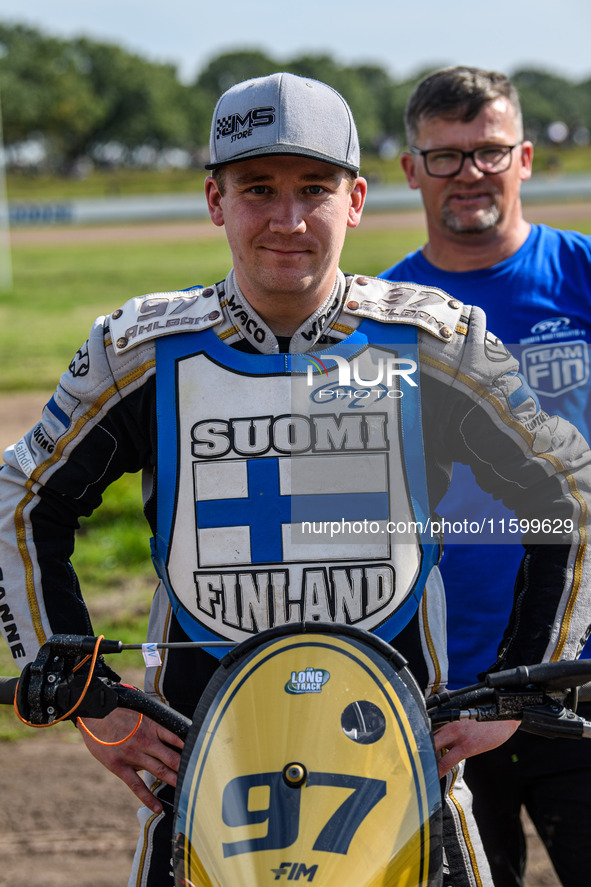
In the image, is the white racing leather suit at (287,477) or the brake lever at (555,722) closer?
the brake lever at (555,722)

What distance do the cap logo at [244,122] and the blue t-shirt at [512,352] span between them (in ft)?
4.95

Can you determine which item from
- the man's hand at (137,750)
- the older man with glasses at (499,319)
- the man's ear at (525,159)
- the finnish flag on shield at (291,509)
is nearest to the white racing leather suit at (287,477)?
the finnish flag on shield at (291,509)

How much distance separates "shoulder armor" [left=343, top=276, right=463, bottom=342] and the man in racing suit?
11mm

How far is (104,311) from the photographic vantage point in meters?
17.9

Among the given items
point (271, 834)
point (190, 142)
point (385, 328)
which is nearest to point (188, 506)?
point (385, 328)

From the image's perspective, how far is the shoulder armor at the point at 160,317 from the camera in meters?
2.17

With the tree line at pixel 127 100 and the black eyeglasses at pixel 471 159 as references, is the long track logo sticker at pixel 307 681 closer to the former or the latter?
the black eyeglasses at pixel 471 159

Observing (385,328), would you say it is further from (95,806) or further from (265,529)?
(95,806)

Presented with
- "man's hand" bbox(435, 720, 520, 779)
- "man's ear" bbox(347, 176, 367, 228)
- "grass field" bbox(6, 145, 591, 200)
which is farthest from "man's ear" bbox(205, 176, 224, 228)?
"grass field" bbox(6, 145, 591, 200)

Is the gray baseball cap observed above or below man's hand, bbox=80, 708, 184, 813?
above

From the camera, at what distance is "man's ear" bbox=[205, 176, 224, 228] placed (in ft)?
7.43

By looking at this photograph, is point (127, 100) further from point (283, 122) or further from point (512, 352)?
point (283, 122)

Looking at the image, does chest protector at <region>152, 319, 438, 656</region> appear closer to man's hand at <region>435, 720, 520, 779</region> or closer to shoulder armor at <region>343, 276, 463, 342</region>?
shoulder armor at <region>343, 276, 463, 342</region>

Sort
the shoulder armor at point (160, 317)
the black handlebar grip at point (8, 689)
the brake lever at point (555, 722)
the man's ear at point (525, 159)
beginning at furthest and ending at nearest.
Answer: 1. the man's ear at point (525, 159)
2. the shoulder armor at point (160, 317)
3. the black handlebar grip at point (8, 689)
4. the brake lever at point (555, 722)
